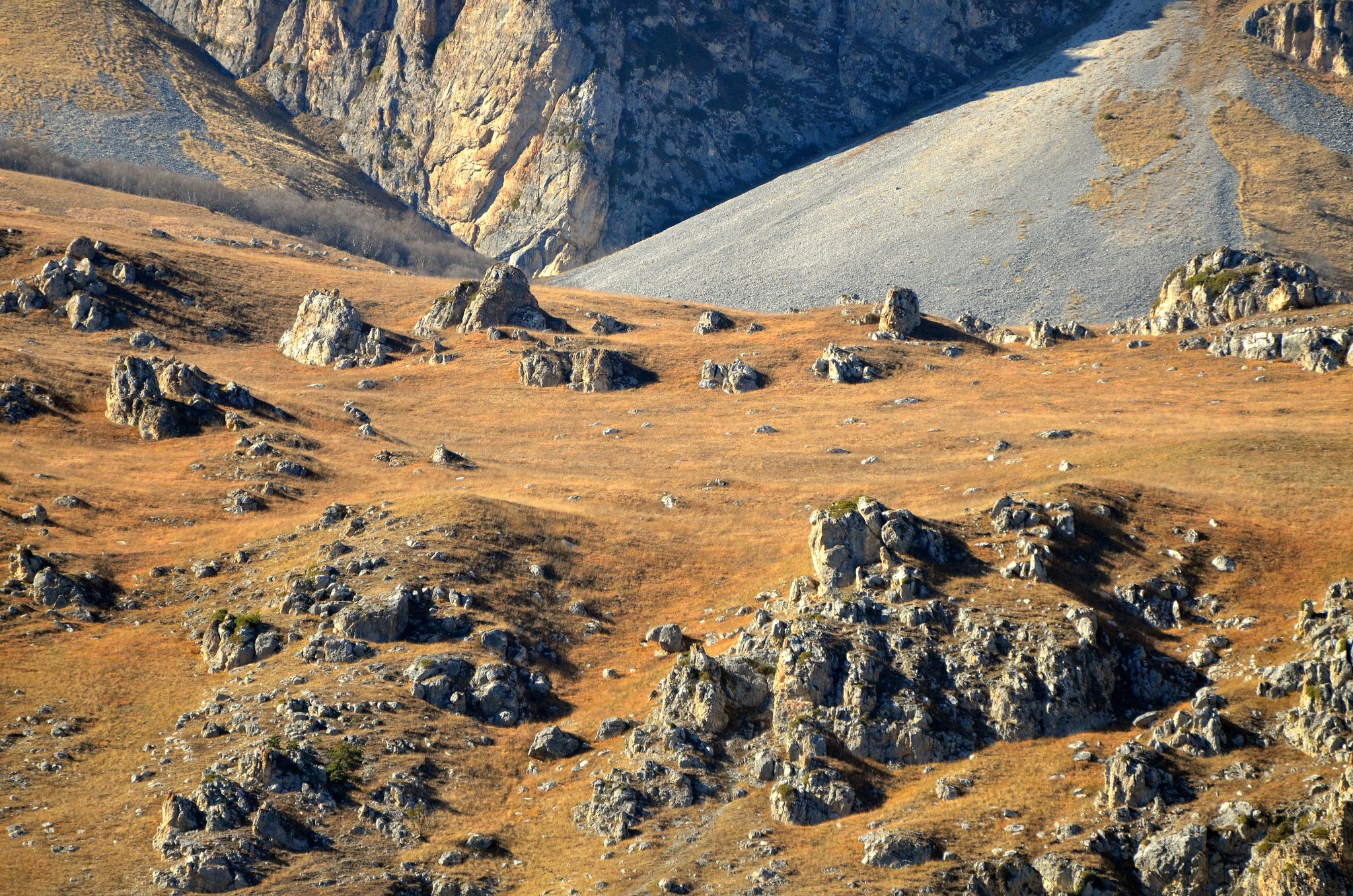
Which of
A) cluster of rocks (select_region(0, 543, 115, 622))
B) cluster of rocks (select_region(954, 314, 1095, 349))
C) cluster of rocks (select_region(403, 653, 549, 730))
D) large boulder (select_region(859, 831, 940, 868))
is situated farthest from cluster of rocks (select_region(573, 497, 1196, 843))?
cluster of rocks (select_region(954, 314, 1095, 349))

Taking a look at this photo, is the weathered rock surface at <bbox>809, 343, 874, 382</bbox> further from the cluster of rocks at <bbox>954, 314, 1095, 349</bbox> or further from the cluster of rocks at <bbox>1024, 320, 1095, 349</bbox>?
the cluster of rocks at <bbox>1024, 320, 1095, 349</bbox>

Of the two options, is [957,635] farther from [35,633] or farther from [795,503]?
[35,633]

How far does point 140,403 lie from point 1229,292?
91.7 metres

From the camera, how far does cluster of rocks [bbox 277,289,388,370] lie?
117m

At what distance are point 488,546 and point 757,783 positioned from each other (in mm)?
24525

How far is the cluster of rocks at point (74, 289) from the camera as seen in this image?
11194cm

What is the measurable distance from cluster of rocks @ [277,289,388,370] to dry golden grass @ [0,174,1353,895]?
2679 mm

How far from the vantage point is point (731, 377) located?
10544cm

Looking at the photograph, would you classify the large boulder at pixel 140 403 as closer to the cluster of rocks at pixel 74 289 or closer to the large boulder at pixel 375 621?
the cluster of rocks at pixel 74 289

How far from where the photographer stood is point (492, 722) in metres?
54.0

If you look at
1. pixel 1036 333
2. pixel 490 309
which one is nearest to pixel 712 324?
pixel 490 309

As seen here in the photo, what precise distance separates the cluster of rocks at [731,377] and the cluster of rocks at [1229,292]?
3668 cm

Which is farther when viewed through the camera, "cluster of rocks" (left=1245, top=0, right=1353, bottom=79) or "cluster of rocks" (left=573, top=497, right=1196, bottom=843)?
"cluster of rocks" (left=1245, top=0, right=1353, bottom=79)

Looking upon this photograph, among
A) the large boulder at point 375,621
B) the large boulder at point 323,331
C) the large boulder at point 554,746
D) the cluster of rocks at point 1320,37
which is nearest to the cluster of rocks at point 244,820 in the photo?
the large boulder at point 554,746
